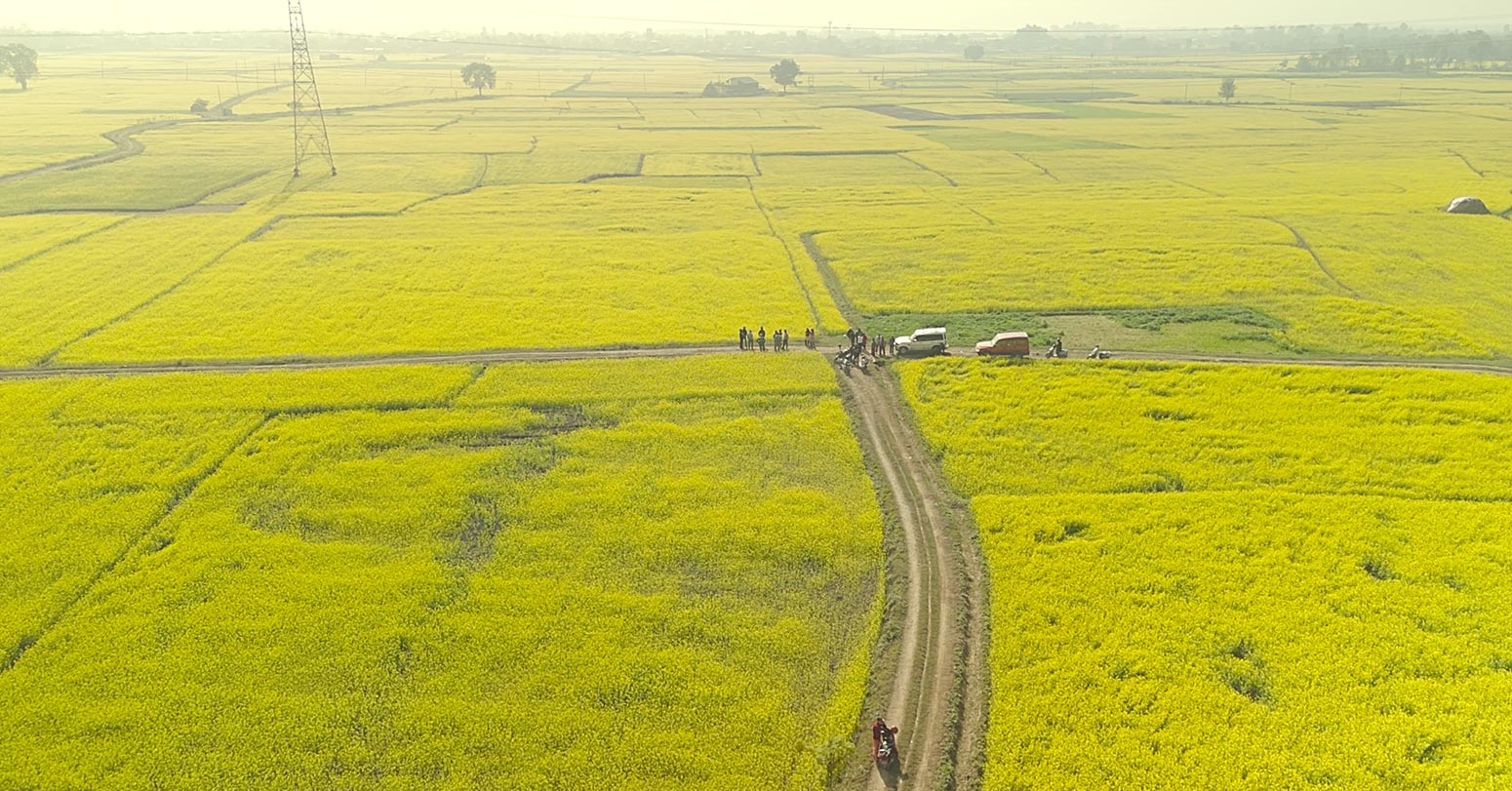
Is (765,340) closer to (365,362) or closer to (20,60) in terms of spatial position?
(365,362)

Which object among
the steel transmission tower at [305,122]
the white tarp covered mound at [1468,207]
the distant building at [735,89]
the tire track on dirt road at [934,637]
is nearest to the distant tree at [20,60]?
the steel transmission tower at [305,122]

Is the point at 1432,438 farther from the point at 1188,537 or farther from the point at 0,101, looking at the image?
the point at 0,101

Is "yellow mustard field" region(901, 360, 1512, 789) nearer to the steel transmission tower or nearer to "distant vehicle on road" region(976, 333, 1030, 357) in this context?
"distant vehicle on road" region(976, 333, 1030, 357)

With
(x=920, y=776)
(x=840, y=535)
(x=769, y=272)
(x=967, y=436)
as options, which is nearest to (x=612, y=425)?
(x=840, y=535)

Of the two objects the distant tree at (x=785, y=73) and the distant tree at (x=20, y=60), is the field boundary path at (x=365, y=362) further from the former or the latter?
the distant tree at (x=20, y=60)

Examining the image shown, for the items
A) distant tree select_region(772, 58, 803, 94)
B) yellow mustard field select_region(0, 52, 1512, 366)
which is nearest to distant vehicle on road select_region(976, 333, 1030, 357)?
yellow mustard field select_region(0, 52, 1512, 366)
